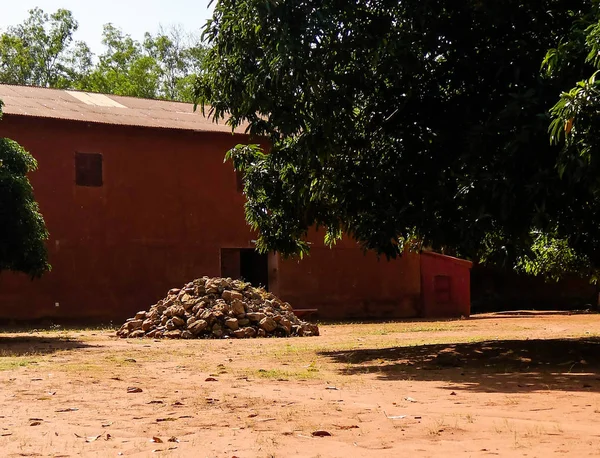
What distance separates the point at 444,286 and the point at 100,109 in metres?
14.0

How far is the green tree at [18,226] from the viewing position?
17531 mm

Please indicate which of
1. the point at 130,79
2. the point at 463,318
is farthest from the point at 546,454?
the point at 130,79

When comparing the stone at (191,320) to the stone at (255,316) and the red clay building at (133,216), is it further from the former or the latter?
the red clay building at (133,216)

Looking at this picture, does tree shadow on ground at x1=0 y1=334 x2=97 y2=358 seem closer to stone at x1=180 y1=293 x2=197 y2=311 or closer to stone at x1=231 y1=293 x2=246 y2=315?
stone at x1=180 y1=293 x2=197 y2=311

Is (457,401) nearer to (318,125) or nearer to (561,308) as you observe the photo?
(318,125)

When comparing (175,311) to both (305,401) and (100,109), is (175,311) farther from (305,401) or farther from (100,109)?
(305,401)

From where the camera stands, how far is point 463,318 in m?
30.8

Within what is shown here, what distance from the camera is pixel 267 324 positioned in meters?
20.4

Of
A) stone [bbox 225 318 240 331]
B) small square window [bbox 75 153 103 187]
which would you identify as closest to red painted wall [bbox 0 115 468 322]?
small square window [bbox 75 153 103 187]

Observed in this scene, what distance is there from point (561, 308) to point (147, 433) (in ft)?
110

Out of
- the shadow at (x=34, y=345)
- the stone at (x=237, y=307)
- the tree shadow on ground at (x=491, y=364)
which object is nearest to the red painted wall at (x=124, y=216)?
the shadow at (x=34, y=345)

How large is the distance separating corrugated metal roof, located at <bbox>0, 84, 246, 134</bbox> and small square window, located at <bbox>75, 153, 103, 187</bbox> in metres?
1.10

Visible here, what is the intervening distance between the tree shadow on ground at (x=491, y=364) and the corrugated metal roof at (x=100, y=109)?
14.8m

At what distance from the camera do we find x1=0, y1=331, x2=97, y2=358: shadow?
15391 mm
